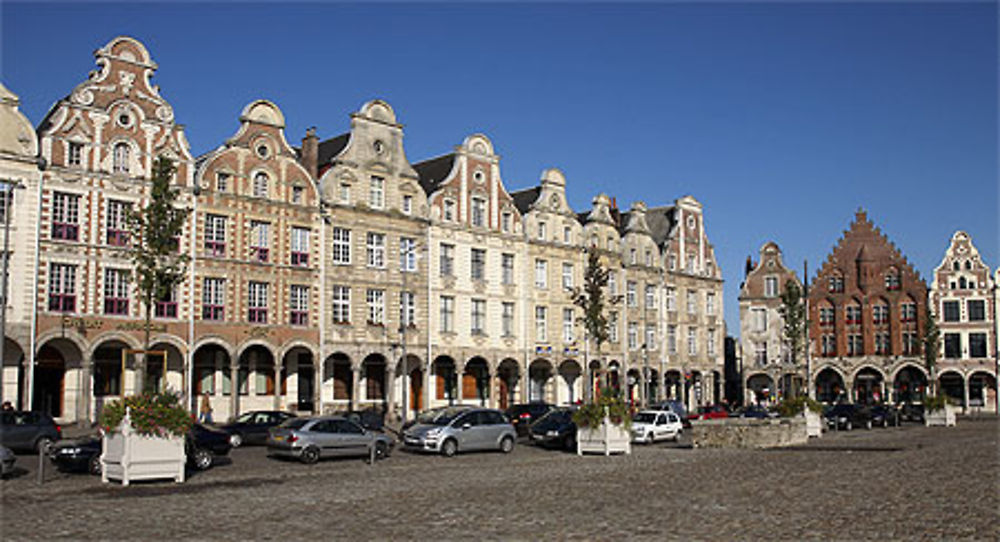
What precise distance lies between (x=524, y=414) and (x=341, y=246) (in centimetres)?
1263

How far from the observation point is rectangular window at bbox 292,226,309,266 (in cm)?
4667

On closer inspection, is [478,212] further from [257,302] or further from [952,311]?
[952,311]

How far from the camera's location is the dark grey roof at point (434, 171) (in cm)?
5516

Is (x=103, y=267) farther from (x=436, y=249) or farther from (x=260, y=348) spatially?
(x=436, y=249)

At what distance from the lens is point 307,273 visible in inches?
1843

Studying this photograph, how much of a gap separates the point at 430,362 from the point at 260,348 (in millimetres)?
9473

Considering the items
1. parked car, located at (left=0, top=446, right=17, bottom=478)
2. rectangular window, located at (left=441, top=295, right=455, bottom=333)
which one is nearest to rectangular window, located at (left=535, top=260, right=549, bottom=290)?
rectangular window, located at (left=441, top=295, right=455, bottom=333)

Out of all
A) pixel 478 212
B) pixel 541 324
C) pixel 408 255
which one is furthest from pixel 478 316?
pixel 408 255

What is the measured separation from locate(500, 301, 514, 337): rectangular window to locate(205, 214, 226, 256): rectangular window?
17996 millimetres

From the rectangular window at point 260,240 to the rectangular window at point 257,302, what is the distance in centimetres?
120

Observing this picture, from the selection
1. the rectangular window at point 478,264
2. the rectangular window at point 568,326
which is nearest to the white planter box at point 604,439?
the rectangular window at point 478,264

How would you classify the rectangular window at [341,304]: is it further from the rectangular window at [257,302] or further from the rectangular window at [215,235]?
the rectangular window at [215,235]

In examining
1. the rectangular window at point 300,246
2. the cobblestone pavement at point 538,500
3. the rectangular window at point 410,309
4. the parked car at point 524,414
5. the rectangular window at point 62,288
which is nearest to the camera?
the cobblestone pavement at point 538,500

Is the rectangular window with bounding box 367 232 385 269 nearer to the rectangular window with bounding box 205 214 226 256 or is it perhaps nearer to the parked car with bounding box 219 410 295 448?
the rectangular window with bounding box 205 214 226 256
